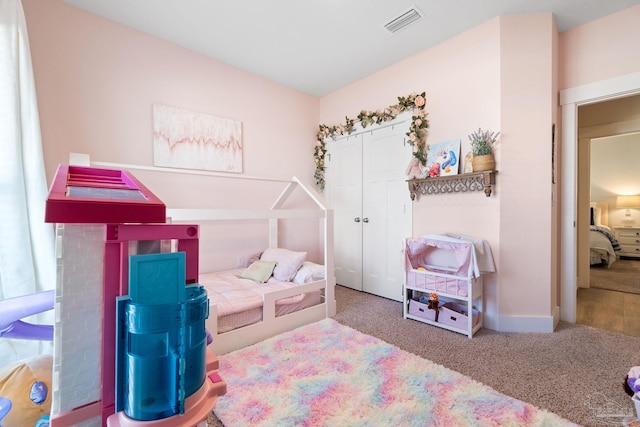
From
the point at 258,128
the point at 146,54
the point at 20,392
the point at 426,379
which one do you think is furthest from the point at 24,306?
the point at 258,128

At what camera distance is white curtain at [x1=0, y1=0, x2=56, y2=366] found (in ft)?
5.22

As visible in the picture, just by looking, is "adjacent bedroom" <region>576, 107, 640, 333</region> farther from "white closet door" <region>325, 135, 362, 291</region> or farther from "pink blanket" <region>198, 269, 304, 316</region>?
"pink blanket" <region>198, 269, 304, 316</region>

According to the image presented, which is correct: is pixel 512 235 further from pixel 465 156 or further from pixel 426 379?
pixel 426 379

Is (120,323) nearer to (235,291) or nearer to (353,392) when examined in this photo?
(353,392)

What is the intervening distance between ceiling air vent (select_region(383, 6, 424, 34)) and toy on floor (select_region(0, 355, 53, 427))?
2.93m

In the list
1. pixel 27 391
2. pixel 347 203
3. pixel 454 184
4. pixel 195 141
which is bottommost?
pixel 27 391

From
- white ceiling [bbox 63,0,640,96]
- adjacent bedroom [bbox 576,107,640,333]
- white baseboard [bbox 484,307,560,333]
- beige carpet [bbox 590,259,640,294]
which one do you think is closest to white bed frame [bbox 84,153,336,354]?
white ceiling [bbox 63,0,640,96]

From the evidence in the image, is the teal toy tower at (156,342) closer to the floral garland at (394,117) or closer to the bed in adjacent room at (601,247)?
the floral garland at (394,117)

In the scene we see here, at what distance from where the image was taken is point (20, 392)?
0.86m

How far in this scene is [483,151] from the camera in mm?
2291

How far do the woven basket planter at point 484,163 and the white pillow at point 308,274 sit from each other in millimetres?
1566

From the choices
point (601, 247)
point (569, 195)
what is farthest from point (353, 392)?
point (601, 247)

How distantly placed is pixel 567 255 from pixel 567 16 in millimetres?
1937

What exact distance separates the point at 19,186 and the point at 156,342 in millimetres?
2066
